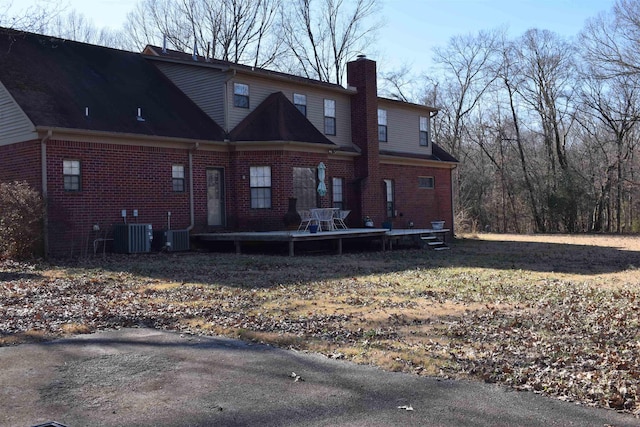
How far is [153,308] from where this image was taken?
30.0 feet

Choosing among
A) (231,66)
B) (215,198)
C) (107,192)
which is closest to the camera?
(107,192)

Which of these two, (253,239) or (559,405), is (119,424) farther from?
(253,239)

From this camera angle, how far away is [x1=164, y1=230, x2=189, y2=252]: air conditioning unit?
17.3m

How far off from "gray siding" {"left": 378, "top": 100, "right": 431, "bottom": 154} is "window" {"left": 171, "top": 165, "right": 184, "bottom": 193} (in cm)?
906

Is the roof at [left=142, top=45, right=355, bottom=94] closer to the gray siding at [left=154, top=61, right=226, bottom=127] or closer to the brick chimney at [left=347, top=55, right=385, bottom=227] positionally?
the gray siding at [left=154, top=61, right=226, bottom=127]

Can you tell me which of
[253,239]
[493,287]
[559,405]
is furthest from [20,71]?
[559,405]

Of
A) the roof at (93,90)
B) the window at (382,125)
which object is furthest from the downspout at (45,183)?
the window at (382,125)

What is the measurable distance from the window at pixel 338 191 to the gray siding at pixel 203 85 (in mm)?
4680

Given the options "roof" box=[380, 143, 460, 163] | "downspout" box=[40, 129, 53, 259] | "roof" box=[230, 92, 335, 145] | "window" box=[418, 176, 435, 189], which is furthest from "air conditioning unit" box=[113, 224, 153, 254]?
"window" box=[418, 176, 435, 189]

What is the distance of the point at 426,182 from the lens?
87.3ft

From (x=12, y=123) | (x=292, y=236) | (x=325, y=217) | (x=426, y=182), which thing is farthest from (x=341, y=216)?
(x=12, y=123)

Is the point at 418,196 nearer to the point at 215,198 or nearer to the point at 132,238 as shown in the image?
the point at 215,198

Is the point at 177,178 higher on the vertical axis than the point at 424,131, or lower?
lower

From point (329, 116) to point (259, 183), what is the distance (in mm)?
4616
